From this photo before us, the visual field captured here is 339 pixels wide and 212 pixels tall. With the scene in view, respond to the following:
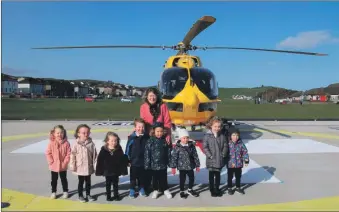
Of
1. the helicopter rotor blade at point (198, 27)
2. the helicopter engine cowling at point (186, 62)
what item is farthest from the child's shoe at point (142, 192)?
the helicopter engine cowling at point (186, 62)

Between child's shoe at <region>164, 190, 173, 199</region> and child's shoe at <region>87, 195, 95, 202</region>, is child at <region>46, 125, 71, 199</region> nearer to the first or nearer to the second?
child's shoe at <region>87, 195, 95, 202</region>

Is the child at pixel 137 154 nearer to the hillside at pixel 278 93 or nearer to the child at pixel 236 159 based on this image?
the child at pixel 236 159

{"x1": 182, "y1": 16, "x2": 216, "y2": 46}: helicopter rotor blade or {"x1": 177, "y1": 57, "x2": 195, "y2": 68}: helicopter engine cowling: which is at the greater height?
{"x1": 182, "y1": 16, "x2": 216, "y2": 46}: helicopter rotor blade

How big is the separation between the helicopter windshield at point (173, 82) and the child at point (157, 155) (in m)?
4.43

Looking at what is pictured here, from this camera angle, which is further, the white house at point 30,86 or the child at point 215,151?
the white house at point 30,86

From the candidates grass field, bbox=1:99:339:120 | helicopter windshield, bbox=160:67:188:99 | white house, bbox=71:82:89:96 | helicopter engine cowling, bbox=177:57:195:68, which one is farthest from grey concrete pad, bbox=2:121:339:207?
white house, bbox=71:82:89:96

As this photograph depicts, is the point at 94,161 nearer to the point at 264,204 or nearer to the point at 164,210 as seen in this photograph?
the point at 164,210

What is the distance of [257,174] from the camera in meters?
6.81

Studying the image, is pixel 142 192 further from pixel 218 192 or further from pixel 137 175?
pixel 218 192

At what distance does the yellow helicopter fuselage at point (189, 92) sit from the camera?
9.33m

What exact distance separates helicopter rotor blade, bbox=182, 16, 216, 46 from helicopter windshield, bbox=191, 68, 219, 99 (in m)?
1.05

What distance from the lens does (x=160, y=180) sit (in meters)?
5.42

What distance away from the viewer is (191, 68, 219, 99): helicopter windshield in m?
9.84

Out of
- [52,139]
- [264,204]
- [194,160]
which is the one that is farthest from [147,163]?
[264,204]
